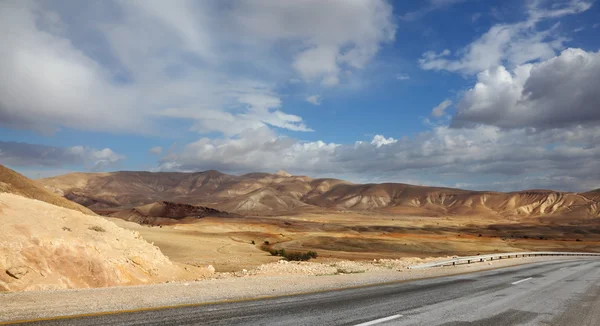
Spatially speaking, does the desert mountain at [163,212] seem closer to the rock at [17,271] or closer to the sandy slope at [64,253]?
the sandy slope at [64,253]

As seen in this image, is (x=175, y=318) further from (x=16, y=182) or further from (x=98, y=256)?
(x=16, y=182)

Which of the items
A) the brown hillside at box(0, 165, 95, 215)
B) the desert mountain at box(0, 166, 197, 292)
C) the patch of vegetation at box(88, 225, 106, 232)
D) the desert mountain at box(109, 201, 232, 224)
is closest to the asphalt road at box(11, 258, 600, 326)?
the desert mountain at box(0, 166, 197, 292)

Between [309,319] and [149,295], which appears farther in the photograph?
[149,295]

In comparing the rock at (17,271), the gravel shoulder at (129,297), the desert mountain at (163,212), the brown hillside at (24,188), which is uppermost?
the brown hillside at (24,188)

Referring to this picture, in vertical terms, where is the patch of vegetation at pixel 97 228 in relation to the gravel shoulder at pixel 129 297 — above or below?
above

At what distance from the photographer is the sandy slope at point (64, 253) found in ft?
57.3

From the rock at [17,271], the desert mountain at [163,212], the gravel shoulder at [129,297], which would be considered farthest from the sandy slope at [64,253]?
the desert mountain at [163,212]

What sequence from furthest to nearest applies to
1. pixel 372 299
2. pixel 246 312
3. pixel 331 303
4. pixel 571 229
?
pixel 571 229, pixel 372 299, pixel 331 303, pixel 246 312

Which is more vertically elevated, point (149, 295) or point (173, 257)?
point (149, 295)

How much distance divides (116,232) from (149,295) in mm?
15167

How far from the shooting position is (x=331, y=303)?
1194 centimetres

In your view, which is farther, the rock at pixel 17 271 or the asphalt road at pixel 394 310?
the rock at pixel 17 271

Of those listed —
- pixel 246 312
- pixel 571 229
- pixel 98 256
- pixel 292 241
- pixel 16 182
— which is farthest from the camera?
pixel 571 229

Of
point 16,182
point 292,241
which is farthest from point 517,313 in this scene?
point 292,241
